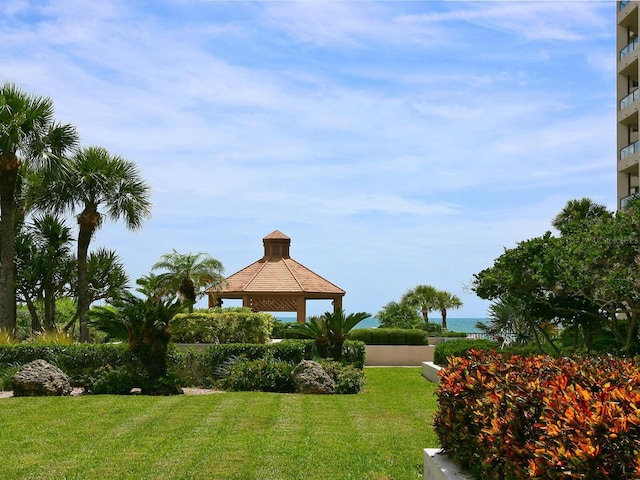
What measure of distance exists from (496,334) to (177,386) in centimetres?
1797

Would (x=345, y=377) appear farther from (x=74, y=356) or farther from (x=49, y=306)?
(x=49, y=306)

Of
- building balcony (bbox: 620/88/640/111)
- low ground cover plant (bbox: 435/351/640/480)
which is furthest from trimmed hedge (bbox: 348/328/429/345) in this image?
low ground cover plant (bbox: 435/351/640/480)

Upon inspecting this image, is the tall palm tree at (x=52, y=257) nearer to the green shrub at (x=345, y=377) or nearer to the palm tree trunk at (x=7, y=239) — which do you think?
the palm tree trunk at (x=7, y=239)

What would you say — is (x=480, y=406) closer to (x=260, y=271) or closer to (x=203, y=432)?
(x=203, y=432)

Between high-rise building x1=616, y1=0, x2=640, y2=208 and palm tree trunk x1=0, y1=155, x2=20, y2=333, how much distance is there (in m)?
26.8

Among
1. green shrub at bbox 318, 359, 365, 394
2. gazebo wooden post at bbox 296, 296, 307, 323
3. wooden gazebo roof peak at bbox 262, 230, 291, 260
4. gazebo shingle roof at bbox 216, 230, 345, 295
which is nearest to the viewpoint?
green shrub at bbox 318, 359, 365, 394

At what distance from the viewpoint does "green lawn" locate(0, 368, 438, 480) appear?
8.80 metres

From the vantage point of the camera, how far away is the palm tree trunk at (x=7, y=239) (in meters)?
24.9

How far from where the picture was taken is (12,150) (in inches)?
997

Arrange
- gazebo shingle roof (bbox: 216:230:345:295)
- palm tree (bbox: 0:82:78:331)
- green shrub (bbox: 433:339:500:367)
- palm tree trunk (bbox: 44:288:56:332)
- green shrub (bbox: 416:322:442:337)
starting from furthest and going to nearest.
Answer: green shrub (bbox: 416:322:442:337), gazebo shingle roof (bbox: 216:230:345:295), palm tree trunk (bbox: 44:288:56:332), palm tree (bbox: 0:82:78:331), green shrub (bbox: 433:339:500:367)

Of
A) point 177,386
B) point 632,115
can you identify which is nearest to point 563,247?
point 177,386

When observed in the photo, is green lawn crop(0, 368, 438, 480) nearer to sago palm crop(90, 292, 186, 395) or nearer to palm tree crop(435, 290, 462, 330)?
sago palm crop(90, 292, 186, 395)

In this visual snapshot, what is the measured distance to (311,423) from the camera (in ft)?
39.9

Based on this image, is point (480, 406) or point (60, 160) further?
point (60, 160)
